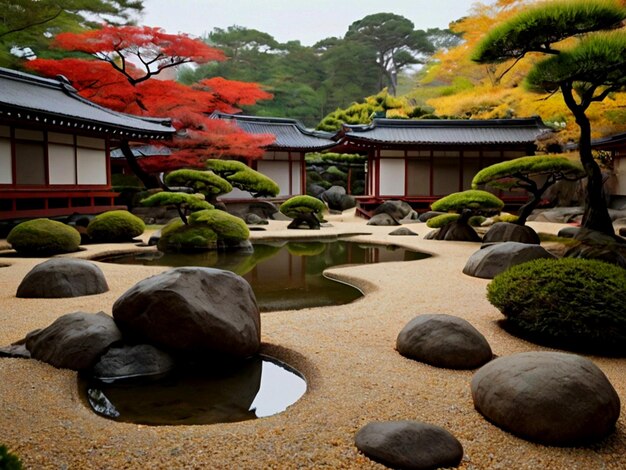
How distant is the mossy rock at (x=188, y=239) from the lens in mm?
12117

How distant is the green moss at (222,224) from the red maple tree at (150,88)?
8751mm

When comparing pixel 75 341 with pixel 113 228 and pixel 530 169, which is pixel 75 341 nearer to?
pixel 113 228

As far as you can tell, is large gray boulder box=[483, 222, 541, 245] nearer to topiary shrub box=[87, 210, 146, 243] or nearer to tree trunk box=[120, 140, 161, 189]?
topiary shrub box=[87, 210, 146, 243]

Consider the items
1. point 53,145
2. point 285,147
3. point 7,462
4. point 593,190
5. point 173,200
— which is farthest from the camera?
point 285,147

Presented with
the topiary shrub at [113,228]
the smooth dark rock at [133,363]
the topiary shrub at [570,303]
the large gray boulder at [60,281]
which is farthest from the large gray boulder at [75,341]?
the topiary shrub at [113,228]

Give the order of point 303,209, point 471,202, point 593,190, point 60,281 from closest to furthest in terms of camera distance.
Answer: point 60,281 → point 593,190 → point 471,202 → point 303,209

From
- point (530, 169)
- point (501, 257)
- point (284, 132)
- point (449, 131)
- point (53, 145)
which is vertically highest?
point (284, 132)

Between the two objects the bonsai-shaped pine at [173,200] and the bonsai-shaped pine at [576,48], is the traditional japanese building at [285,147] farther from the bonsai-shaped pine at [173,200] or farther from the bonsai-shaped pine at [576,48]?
the bonsai-shaped pine at [576,48]

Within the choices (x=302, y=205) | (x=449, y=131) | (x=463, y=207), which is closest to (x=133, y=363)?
(x=463, y=207)

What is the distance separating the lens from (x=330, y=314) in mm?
5766

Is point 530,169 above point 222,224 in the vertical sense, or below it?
above

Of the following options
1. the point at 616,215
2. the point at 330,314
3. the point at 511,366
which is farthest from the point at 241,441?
the point at 616,215

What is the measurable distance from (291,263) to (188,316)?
6.69 m

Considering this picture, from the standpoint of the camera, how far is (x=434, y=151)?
78.9 ft
